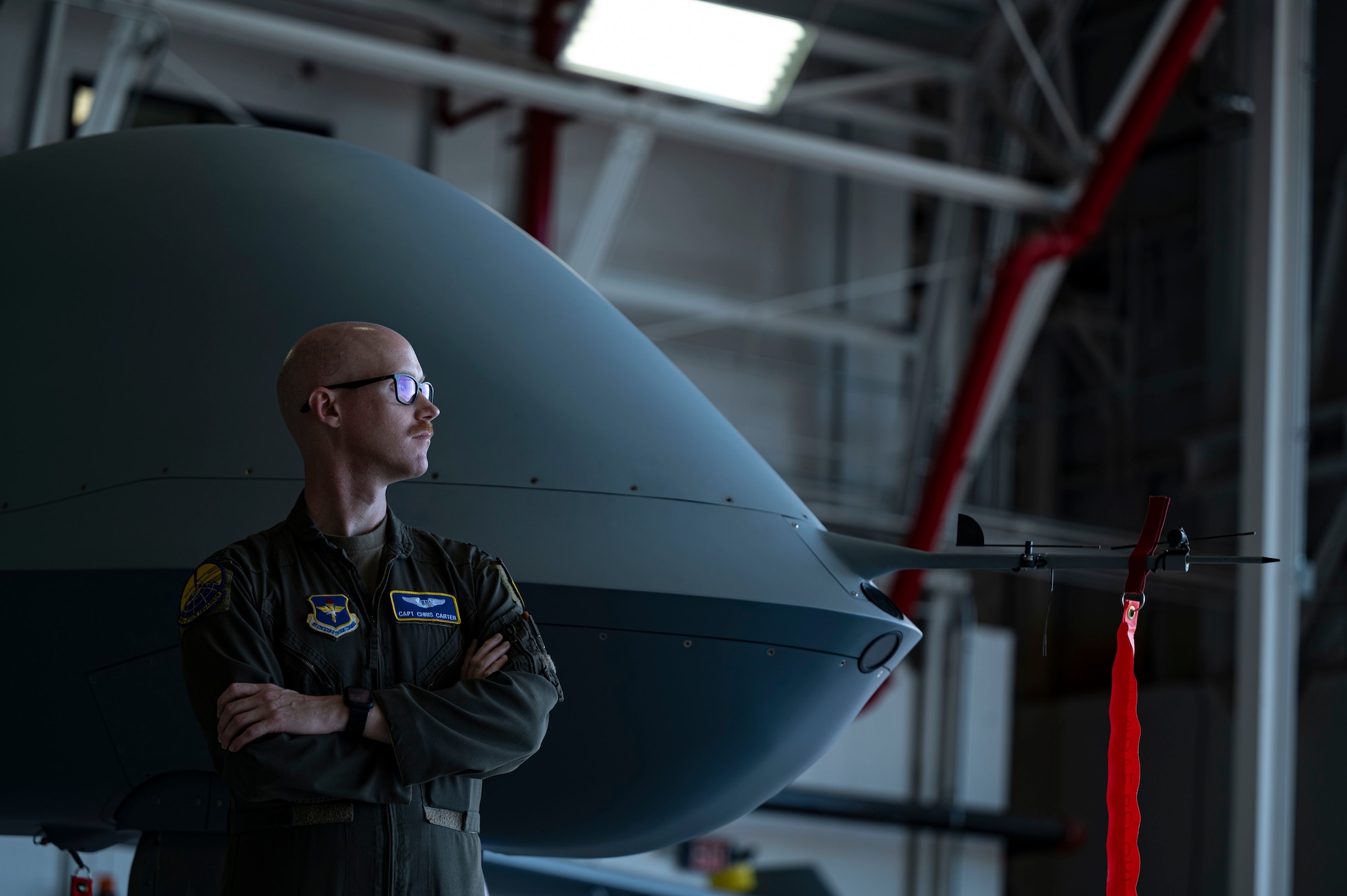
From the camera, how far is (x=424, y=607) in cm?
185

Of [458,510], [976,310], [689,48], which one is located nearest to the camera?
[458,510]

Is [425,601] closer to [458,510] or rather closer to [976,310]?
[458,510]

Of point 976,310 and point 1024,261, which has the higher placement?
point 976,310

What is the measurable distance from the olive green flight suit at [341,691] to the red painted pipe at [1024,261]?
19.0 feet

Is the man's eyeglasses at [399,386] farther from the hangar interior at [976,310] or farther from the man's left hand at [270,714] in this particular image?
the hangar interior at [976,310]

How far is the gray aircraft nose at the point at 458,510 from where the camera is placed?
2.42m

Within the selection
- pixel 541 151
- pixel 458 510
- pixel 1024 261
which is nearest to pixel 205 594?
pixel 458 510

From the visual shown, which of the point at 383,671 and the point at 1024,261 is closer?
the point at 383,671

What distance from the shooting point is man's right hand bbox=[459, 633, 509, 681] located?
181cm

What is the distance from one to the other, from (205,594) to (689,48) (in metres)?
5.96

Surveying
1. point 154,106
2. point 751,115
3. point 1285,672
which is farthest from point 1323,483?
point 154,106

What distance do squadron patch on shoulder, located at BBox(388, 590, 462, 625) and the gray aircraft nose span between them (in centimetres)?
53

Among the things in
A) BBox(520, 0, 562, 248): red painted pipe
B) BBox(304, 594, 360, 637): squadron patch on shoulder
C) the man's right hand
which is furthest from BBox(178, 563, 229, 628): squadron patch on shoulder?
BBox(520, 0, 562, 248): red painted pipe

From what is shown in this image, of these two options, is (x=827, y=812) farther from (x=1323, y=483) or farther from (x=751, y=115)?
Answer: (x=751, y=115)
